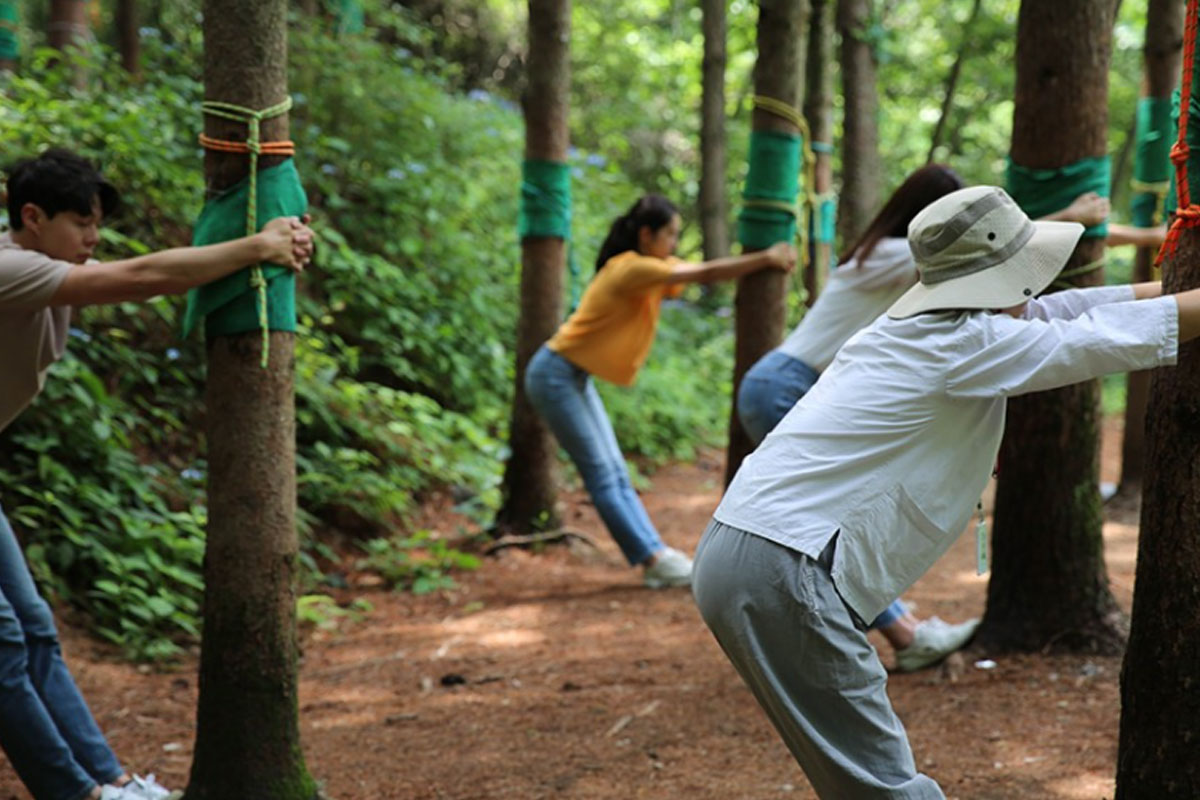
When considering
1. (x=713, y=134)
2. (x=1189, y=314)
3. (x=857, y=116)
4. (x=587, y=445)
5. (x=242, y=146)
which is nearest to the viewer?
(x=1189, y=314)

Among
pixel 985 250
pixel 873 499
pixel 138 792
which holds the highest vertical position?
pixel 985 250

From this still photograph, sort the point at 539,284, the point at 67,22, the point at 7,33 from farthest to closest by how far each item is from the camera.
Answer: the point at 67,22 < the point at 7,33 < the point at 539,284

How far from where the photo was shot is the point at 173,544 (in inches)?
221

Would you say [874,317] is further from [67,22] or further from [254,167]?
[67,22]

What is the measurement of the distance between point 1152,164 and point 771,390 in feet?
11.6

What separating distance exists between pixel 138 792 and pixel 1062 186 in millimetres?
3579

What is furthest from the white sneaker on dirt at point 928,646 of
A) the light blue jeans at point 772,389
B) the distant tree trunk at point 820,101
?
the distant tree trunk at point 820,101

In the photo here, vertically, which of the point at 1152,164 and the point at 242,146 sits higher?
the point at 1152,164

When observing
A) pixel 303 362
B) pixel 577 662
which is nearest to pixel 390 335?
pixel 303 362

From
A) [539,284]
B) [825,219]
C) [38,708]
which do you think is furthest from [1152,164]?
[38,708]

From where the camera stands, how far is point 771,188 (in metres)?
5.62

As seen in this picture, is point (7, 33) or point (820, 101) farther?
point (820, 101)

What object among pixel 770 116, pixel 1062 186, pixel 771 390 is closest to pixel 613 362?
pixel 770 116

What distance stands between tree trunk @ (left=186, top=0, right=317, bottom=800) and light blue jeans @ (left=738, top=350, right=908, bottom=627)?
2.11 meters
